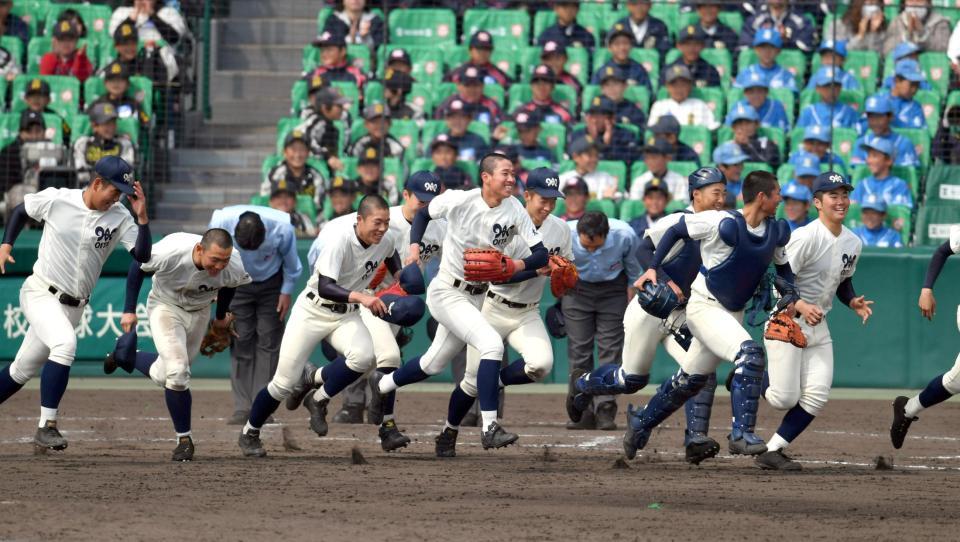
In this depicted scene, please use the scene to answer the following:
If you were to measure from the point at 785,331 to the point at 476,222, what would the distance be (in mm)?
2222

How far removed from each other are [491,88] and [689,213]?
6901 millimetres

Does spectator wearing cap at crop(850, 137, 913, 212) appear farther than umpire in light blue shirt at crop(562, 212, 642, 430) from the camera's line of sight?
Yes

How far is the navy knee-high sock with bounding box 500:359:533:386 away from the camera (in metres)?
10.9

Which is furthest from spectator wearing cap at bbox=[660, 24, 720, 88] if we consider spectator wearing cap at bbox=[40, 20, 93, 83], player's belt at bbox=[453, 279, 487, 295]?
player's belt at bbox=[453, 279, 487, 295]

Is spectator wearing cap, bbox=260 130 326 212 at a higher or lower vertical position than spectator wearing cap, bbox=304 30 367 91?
lower

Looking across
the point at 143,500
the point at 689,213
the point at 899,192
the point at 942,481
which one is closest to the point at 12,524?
the point at 143,500

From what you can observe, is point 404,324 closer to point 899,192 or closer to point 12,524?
point 12,524

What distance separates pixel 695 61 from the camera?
16.9 m

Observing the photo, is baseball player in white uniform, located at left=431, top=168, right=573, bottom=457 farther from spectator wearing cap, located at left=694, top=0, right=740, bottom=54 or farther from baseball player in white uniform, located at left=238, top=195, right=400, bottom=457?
spectator wearing cap, located at left=694, top=0, right=740, bottom=54

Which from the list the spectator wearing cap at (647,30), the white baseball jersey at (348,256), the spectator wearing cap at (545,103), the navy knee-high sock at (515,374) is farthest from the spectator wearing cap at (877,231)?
the white baseball jersey at (348,256)

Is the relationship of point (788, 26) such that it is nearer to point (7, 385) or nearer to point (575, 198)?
point (575, 198)

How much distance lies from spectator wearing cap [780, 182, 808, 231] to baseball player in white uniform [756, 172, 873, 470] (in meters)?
4.50

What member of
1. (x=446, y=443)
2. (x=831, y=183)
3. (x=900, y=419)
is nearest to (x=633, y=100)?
(x=900, y=419)

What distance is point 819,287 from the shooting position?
33.1ft
